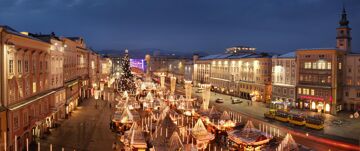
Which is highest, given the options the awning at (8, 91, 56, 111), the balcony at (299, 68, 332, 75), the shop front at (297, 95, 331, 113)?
the balcony at (299, 68, 332, 75)

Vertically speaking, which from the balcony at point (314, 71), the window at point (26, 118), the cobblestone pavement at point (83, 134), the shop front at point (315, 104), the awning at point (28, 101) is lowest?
the cobblestone pavement at point (83, 134)

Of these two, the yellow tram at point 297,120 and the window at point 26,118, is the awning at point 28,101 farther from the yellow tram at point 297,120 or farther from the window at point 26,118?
the yellow tram at point 297,120

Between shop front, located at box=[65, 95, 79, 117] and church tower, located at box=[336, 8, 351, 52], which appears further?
church tower, located at box=[336, 8, 351, 52]

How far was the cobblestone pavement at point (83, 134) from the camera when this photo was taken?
26828 mm

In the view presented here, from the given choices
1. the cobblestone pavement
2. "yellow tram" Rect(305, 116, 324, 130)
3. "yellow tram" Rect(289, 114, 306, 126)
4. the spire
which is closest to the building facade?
the spire

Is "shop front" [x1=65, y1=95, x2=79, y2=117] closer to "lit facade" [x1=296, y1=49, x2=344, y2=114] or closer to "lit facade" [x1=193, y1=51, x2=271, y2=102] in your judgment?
"lit facade" [x1=193, y1=51, x2=271, y2=102]

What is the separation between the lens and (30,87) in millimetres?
28156

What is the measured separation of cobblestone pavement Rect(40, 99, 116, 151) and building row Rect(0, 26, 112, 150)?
146 cm

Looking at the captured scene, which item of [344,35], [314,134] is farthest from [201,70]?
[314,134]

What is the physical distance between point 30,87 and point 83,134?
727 cm

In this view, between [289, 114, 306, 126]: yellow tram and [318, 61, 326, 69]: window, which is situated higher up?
[318, 61, 326, 69]: window

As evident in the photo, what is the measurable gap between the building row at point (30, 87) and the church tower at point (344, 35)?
49082 mm

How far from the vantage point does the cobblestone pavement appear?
26.8 metres

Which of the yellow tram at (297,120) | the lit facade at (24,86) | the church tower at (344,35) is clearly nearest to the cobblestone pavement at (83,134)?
the lit facade at (24,86)
